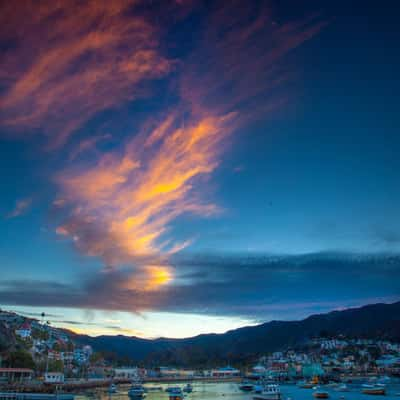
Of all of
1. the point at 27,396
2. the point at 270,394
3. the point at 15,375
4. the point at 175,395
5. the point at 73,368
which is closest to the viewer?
the point at 27,396

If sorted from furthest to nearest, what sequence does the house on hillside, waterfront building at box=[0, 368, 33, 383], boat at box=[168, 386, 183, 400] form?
the house on hillside → waterfront building at box=[0, 368, 33, 383] → boat at box=[168, 386, 183, 400]

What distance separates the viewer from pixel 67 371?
129 meters

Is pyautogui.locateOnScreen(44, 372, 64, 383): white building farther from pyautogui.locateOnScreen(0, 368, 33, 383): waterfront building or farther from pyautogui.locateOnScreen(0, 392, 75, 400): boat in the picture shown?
pyautogui.locateOnScreen(0, 392, 75, 400): boat

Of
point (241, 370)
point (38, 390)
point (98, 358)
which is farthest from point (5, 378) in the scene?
point (241, 370)

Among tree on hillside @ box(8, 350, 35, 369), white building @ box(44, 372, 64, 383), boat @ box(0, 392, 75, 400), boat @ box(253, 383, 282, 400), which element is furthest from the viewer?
tree on hillside @ box(8, 350, 35, 369)

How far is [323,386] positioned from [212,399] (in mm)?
48405

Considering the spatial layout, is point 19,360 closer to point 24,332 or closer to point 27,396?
point 27,396

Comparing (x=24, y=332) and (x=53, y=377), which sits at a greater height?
(x=24, y=332)

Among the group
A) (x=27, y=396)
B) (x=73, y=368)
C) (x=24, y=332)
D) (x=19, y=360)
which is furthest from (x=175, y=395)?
(x=24, y=332)

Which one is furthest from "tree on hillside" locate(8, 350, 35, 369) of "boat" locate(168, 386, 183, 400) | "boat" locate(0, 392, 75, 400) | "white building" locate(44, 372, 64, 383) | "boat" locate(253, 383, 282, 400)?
"boat" locate(253, 383, 282, 400)

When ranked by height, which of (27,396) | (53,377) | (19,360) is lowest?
(53,377)

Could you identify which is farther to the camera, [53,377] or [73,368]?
[73,368]

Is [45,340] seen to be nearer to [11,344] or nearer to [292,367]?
[11,344]

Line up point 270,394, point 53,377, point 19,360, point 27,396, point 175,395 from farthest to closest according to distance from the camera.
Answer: point 19,360
point 53,377
point 175,395
point 270,394
point 27,396
